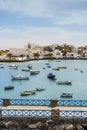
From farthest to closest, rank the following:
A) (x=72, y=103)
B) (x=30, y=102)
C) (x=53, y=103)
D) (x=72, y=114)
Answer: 1. (x=30, y=102)
2. (x=72, y=103)
3. (x=53, y=103)
4. (x=72, y=114)

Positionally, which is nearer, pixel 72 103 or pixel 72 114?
pixel 72 114

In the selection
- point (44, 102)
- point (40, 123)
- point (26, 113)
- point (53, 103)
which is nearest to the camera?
point (40, 123)

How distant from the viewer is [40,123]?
23891mm

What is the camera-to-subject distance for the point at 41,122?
24016mm

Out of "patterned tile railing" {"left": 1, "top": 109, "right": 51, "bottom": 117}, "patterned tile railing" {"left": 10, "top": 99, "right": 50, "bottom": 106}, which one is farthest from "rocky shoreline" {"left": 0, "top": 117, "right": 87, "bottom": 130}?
"patterned tile railing" {"left": 10, "top": 99, "right": 50, "bottom": 106}

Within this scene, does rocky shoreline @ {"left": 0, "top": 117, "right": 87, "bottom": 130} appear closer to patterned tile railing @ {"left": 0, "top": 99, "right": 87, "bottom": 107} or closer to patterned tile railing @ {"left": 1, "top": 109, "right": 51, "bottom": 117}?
patterned tile railing @ {"left": 1, "top": 109, "right": 51, "bottom": 117}

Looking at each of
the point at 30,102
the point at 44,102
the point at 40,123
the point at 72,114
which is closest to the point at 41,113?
the point at 40,123

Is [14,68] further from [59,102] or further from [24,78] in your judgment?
[59,102]

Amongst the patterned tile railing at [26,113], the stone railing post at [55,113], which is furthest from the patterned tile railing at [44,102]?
the stone railing post at [55,113]

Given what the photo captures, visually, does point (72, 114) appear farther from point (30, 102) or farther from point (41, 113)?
point (30, 102)

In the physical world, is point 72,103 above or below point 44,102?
below

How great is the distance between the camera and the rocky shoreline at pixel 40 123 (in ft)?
77.3

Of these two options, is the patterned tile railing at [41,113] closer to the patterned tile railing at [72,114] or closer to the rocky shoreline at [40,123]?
the patterned tile railing at [72,114]

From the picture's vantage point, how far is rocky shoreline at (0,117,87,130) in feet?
77.3
